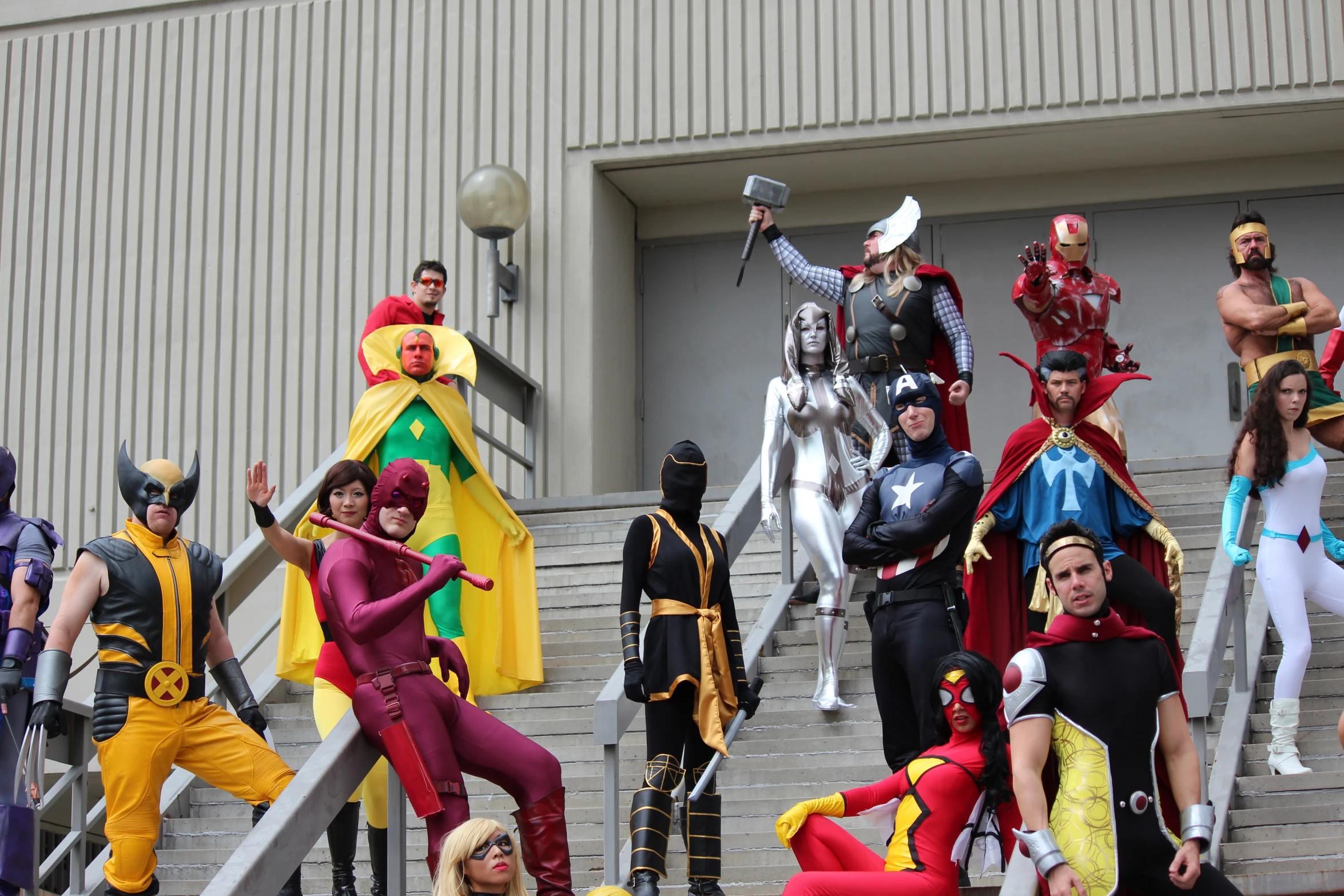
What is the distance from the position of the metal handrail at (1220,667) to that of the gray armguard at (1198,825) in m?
0.22

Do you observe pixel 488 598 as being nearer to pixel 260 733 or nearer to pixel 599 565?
pixel 599 565

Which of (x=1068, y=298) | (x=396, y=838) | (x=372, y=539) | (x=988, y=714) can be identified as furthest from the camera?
(x=1068, y=298)

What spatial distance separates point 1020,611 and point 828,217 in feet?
23.8

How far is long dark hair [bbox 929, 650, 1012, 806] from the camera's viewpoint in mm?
4977

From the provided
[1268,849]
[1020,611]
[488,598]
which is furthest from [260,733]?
[1268,849]

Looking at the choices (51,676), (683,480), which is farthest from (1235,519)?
(51,676)

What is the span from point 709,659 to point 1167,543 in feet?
5.86

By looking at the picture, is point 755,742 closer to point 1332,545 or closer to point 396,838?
point 396,838

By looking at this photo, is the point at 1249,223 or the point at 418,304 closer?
the point at 1249,223

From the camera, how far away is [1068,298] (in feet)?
28.2

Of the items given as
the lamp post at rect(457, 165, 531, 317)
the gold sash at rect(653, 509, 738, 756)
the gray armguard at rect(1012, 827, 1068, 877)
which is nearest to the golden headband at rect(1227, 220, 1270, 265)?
the gold sash at rect(653, 509, 738, 756)

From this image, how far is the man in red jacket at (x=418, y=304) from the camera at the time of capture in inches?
364

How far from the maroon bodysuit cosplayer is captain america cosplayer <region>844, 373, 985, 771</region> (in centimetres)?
140

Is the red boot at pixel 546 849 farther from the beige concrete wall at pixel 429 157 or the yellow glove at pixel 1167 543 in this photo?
the beige concrete wall at pixel 429 157
